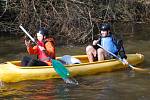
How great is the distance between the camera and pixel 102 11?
15.9 meters

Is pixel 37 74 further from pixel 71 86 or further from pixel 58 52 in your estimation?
pixel 58 52

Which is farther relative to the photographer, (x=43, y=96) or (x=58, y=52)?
(x=58, y=52)

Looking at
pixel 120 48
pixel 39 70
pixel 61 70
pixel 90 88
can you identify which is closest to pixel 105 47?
pixel 120 48

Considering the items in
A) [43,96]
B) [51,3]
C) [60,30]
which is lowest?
[43,96]

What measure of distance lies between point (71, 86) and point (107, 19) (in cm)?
838

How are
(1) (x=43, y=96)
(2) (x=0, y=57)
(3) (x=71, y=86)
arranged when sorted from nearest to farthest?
(1) (x=43, y=96) → (3) (x=71, y=86) → (2) (x=0, y=57)

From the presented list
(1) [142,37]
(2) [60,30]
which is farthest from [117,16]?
(2) [60,30]

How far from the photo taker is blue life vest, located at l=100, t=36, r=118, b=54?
9500mm

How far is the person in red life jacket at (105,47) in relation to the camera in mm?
9391

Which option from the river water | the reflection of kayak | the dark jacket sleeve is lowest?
the river water

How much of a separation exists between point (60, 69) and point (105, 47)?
1.62 meters

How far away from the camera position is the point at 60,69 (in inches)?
329

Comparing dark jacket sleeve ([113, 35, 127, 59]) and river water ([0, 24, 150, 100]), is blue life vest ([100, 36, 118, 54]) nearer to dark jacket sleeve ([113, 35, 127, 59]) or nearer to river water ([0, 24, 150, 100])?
dark jacket sleeve ([113, 35, 127, 59])

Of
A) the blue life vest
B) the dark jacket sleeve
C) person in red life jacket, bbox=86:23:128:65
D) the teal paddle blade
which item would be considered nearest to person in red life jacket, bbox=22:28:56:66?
the teal paddle blade
